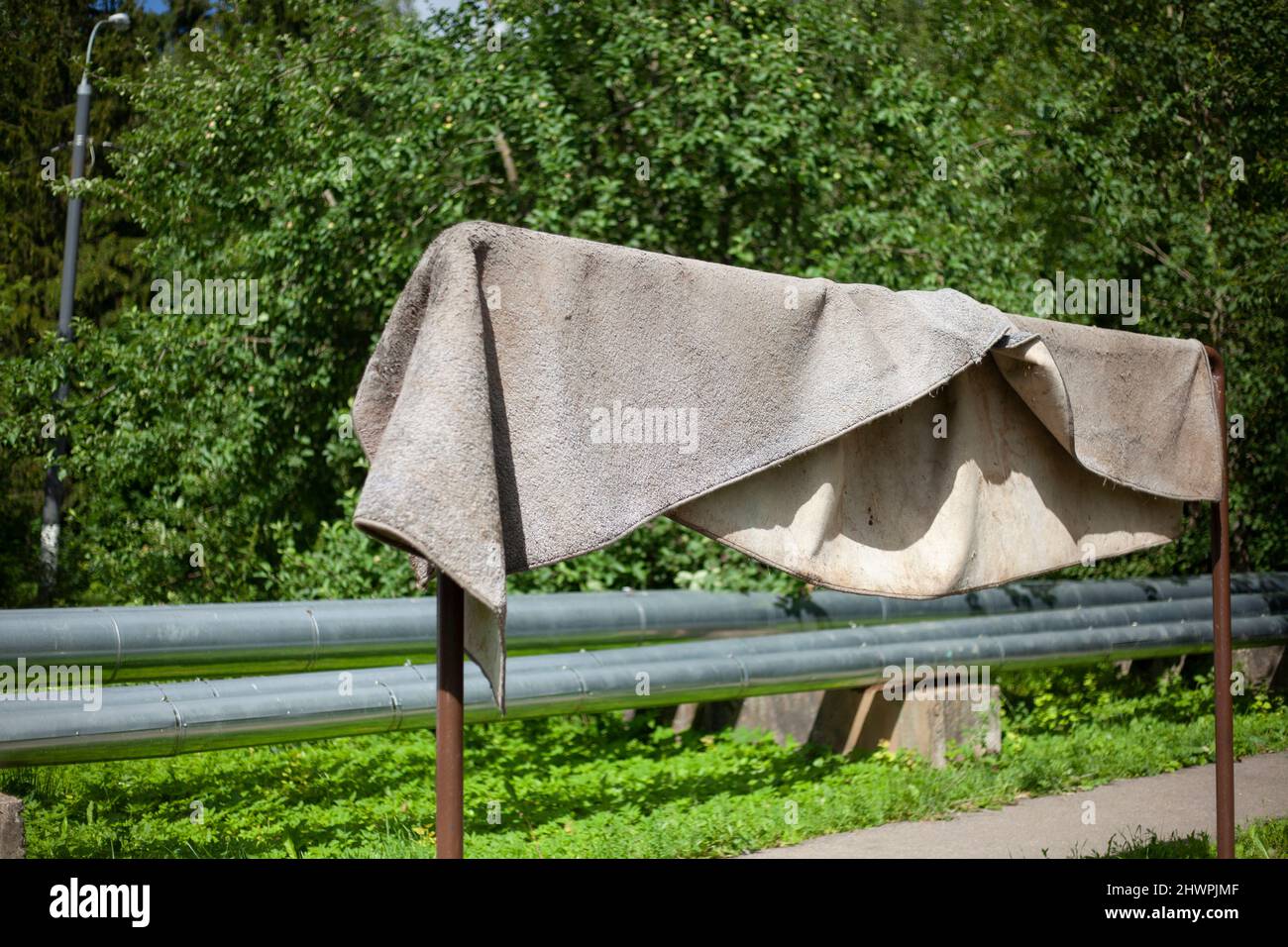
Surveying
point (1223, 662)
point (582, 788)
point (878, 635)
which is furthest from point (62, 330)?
point (1223, 662)

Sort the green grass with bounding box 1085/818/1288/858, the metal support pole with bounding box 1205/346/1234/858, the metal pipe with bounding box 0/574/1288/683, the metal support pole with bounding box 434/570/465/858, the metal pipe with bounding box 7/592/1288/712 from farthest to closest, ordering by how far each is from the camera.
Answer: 1. the green grass with bounding box 1085/818/1288/858
2. the metal pipe with bounding box 7/592/1288/712
3. the metal pipe with bounding box 0/574/1288/683
4. the metal support pole with bounding box 1205/346/1234/858
5. the metal support pole with bounding box 434/570/465/858

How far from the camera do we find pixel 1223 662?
15.2 ft

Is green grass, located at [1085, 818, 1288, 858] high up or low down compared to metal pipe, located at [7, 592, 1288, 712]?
down

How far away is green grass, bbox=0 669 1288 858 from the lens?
573 cm

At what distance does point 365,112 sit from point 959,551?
23.0 ft

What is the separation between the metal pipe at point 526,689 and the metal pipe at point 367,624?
12 centimetres

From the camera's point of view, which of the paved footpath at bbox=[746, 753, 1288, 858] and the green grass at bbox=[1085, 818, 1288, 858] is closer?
the green grass at bbox=[1085, 818, 1288, 858]

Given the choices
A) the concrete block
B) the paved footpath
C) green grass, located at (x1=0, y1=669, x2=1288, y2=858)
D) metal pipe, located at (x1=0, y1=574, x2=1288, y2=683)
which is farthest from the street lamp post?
the paved footpath

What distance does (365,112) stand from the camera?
936cm

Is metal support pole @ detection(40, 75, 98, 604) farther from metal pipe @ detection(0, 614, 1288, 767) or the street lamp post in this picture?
metal pipe @ detection(0, 614, 1288, 767)

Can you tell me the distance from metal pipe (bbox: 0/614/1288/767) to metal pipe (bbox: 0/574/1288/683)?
0.40ft

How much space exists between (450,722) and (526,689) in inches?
135

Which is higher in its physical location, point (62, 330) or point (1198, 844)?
point (62, 330)

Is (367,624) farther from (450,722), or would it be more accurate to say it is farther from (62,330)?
(62,330)
